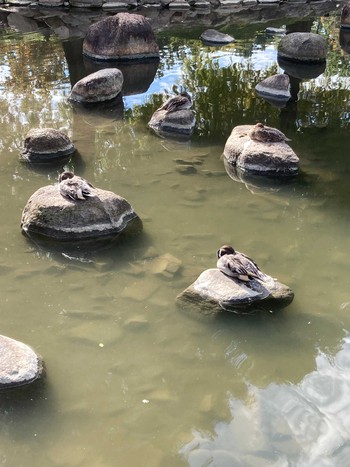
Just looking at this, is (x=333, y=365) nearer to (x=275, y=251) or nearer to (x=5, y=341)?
(x=275, y=251)

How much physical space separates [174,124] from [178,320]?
480 centimetres

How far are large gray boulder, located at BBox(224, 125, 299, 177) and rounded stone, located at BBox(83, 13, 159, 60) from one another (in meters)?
6.29

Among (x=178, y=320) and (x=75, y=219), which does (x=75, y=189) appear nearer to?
(x=75, y=219)

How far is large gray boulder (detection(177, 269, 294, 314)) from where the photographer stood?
4617 mm

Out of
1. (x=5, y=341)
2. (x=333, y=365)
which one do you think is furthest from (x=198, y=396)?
(x=5, y=341)

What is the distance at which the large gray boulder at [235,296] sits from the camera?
15.1 ft

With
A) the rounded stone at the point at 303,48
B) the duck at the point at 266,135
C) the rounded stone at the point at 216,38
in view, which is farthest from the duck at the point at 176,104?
the rounded stone at the point at 216,38

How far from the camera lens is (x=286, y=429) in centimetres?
361

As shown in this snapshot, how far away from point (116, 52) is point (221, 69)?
Answer: 2564 millimetres

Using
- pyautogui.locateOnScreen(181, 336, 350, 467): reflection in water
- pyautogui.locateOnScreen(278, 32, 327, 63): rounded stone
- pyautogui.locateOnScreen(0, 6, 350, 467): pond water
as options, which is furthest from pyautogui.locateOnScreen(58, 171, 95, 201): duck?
pyautogui.locateOnScreen(278, 32, 327, 63): rounded stone

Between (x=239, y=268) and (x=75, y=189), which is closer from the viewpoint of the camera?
(x=239, y=268)

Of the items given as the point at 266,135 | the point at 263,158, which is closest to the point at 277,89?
the point at 266,135

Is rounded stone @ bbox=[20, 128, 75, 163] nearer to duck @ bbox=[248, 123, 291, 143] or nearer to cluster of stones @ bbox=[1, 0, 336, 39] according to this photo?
duck @ bbox=[248, 123, 291, 143]

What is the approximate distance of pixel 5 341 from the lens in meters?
4.00
